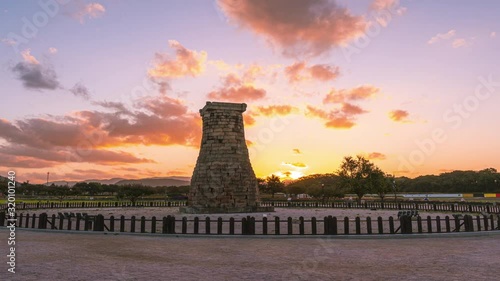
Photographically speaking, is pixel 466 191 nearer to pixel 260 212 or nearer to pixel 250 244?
pixel 260 212

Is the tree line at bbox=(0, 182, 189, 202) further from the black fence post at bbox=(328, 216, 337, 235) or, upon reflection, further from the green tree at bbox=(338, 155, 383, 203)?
the black fence post at bbox=(328, 216, 337, 235)

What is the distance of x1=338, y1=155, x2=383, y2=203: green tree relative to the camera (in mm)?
68812

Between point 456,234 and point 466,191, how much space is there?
127101 mm

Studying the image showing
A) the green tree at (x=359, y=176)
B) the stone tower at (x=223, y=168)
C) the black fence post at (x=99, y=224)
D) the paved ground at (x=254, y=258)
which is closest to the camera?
the paved ground at (x=254, y=258)

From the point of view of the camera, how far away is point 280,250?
12680 millimetres

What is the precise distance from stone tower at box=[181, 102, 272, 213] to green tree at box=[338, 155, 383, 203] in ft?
120

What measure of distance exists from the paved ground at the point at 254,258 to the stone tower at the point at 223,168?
19.9 m

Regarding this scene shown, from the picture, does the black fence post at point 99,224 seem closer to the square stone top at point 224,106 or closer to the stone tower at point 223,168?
the stone tower at point 223,168

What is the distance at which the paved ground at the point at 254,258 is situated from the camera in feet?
28.6

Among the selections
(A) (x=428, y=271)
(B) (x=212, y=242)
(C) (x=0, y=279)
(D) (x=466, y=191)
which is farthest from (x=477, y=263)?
(D) (x=466, y=191)

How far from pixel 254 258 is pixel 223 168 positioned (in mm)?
25282

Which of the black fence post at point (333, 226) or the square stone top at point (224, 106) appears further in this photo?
the square stone top at point (224, 106)

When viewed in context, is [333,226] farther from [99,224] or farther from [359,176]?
[359,176]

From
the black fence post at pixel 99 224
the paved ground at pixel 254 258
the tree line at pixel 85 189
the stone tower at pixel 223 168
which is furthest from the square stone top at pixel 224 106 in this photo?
the tree line at pixel 85 189
